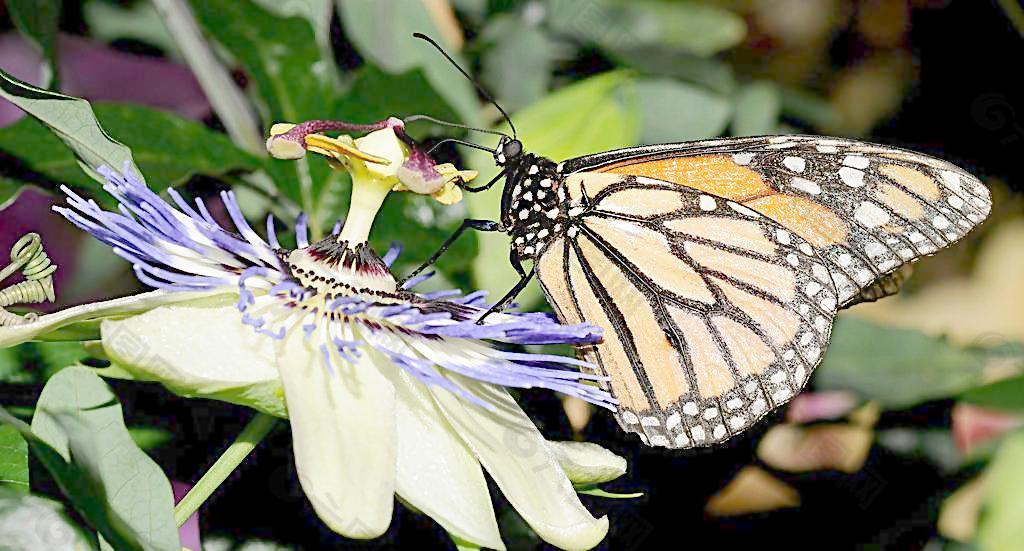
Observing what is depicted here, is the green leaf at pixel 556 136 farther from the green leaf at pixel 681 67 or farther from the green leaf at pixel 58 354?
the green leaf at pixel 58 354

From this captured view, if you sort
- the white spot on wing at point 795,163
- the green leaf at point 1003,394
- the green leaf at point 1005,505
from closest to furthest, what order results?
the white spot on wing at point 795,163
the green leaf at point 1005,505
the green leaf at point 1003,394

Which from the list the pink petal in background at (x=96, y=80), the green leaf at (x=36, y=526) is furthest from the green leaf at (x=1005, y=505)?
the pink petal in background at (x=96, y=80)

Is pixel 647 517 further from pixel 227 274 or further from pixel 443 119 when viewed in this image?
pixel 227 274

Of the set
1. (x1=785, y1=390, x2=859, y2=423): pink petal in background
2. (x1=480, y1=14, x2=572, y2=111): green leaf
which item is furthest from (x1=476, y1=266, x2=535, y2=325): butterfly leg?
(x1=785, y1=390, x2=859, y2=423): pink petal in background

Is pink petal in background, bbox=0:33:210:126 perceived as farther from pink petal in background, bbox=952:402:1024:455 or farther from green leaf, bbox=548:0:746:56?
pink petal in background, bbox=952:402:1024:455

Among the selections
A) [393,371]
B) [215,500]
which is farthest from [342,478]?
[215,500]

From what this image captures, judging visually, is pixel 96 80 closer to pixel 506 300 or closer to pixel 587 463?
pixel 506 300

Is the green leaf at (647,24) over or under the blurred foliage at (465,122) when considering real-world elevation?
over
